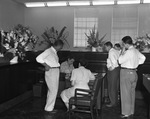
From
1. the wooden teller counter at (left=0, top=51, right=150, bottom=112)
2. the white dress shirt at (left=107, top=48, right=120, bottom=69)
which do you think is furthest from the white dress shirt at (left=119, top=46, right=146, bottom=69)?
the wooden teller counter at (left=0, top=51, right=150, bottom=112)

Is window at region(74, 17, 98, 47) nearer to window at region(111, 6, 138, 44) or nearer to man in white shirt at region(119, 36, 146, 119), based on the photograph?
window at region(111, 6, 138, 44)

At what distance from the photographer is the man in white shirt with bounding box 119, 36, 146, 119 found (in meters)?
3.72

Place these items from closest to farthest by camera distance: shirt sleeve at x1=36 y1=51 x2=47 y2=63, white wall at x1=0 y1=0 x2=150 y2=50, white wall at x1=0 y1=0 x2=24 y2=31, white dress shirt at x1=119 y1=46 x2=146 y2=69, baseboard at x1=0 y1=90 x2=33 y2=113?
1. white dress shirt at x1=119 y1=46 x2=146 y2=69
2. shirt sleeve at x1=36 y1=51 x2=47 y2=63
3. baseboard at x1=0 y1=90 x2=33 y2=113
4. white wall at x1=0 y1=0 x2=24 y2=31
5. white wall at x1=0 y1=0 x2=150 y2=50

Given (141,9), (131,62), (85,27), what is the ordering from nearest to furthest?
(131,62) < (141,9) < (85,27)

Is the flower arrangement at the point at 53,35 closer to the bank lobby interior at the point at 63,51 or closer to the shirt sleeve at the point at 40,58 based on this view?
the bank lobby interior at the point at 63,51

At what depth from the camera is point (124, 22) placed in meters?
6.43

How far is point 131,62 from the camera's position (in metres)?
3.72

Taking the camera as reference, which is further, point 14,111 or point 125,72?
point 14,111

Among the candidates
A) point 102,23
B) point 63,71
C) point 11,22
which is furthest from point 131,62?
point 11,22

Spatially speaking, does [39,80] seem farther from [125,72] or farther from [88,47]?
[125,72]

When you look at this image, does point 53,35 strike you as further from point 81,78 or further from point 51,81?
point 81,78

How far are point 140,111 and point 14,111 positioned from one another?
268cm

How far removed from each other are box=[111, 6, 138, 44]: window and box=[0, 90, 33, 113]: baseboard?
10.4 ft

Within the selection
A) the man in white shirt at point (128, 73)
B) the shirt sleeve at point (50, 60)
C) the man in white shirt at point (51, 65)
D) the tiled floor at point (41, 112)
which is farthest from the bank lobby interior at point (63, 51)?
the shirt sleeve at point (50, 60)
